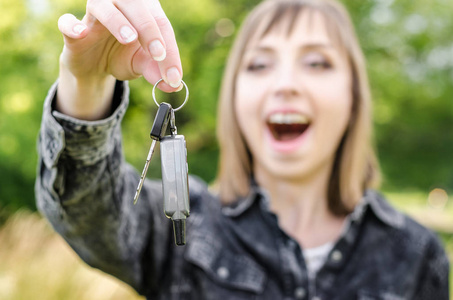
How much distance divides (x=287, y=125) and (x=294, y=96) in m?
0.18

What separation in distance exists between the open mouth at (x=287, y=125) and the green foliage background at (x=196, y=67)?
3.24 metres

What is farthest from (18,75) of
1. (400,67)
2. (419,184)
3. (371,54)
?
(419,184)

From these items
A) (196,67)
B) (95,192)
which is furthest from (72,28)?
(196,67)

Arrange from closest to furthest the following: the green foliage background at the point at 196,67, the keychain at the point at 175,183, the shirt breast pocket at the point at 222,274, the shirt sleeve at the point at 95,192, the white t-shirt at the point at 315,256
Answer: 1. the keychain at the point at 175,183
2. the shirt sleeve at the point at 95,192
3. the shirt breast pocket at the point at 222,274
4. the white t-shirt at the point at 315,256
5. the green foliage background at the point at 196,67

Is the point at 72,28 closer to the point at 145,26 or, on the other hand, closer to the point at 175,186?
the point at 145,26

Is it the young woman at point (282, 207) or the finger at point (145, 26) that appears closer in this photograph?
the finger at point (145, 26)

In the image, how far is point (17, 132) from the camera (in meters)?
4.67

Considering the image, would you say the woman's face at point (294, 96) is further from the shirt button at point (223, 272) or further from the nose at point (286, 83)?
the shirt button at point (223, 272)

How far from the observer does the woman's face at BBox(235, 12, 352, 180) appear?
186 centimetres

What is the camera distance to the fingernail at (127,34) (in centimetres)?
93

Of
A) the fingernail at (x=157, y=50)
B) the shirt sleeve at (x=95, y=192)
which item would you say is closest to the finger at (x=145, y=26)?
the fingernail at (x=157, y=50)

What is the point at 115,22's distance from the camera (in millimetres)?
931

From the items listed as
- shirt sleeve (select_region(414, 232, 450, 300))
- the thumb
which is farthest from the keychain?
shirt sleeve (select_region(414, 232, 450, 300))

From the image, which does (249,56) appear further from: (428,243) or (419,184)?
(419,184)
